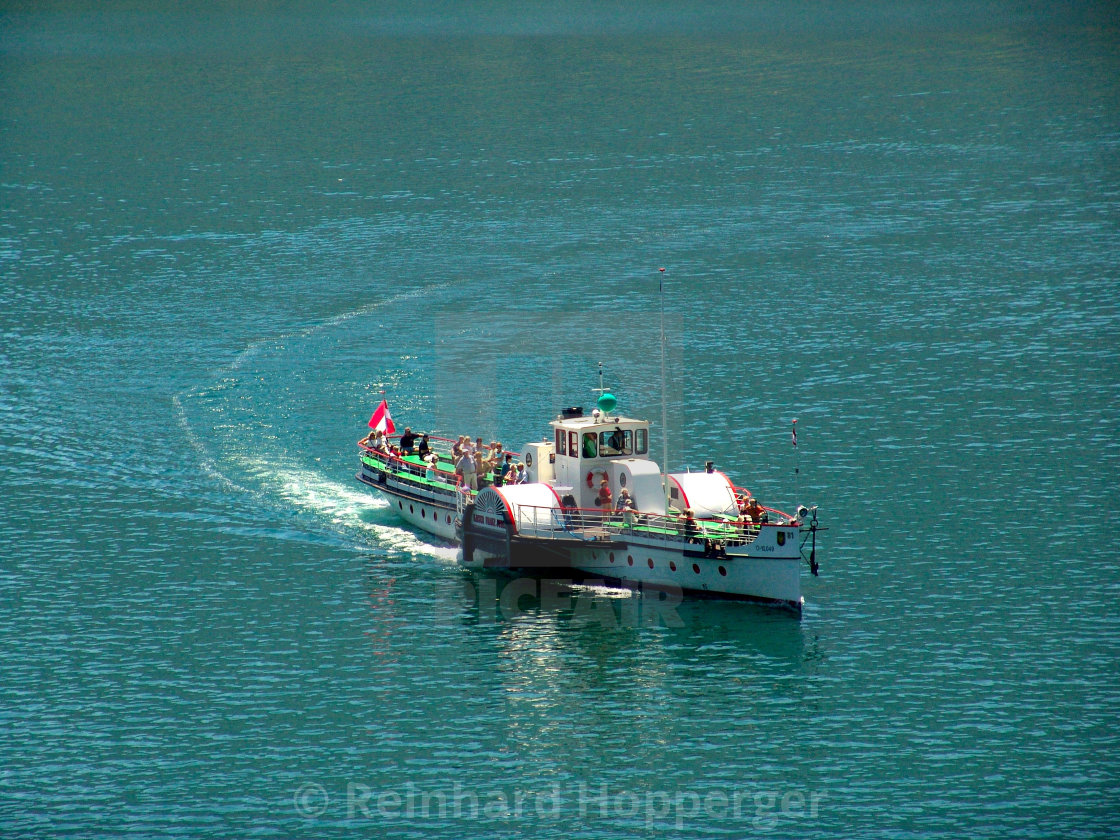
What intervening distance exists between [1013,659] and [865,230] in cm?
8010

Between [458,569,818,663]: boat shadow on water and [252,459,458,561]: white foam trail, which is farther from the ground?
[252,459,458,561]: white foam trail

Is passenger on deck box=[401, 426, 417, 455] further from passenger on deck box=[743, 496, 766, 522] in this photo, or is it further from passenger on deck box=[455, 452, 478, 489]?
passenger on deck box=[743, 496, 766, 522]

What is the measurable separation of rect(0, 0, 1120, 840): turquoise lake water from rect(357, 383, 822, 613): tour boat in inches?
60.6

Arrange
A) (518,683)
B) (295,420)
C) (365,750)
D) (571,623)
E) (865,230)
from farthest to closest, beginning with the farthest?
(865,230) → (295,420) → (571,623) → (518,683) → (365,750)

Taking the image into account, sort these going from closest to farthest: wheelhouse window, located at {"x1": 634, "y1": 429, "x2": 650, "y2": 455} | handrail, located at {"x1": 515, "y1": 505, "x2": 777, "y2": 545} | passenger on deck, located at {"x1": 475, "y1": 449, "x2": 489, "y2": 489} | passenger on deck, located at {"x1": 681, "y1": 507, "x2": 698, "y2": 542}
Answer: handrail, located at {"x1": 515, "y1": 505, "x2": 777, "y2": 545}
passenger on deck, located at {"x1": 681, "y1": 507, "x2": 698, "y2": 542}
wheelhouse window, located at {"x1": 634, "y1": 429, "x2": 650, "y2": 455}
passenger on deck, located at {"x1": 475, "y1": 449, "x2": 489, "y2": 489}

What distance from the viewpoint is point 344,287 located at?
117938 mm

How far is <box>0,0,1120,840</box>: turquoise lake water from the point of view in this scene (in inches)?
1895

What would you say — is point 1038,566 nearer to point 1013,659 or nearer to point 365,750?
point 1013,659

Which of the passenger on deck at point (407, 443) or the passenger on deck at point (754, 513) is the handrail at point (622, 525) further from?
the passenger on deck at point (407, 443)

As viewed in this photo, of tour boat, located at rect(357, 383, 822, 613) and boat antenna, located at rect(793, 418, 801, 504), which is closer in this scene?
tour boat, located at rect(357, 383, 822, 613)

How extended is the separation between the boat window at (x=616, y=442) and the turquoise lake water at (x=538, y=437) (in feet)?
21.4

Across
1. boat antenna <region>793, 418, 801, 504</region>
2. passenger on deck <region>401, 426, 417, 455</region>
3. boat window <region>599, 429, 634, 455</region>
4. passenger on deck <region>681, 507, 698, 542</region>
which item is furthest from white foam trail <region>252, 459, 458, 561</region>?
boat antenna <region>793, 418, 801, 504</region>

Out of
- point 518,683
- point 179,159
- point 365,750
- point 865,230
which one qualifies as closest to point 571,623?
point 518,683

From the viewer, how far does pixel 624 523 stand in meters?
62.1
